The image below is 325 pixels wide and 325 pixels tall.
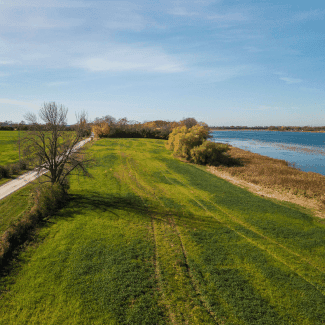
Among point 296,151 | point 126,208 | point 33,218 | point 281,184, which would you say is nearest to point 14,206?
point 33,218

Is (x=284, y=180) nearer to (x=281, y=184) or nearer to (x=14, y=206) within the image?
(x=281, y=184)

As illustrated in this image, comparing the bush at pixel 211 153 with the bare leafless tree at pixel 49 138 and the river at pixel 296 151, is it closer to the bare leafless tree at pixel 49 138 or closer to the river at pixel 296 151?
the river at pixel 296 151

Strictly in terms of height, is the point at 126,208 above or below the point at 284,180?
below

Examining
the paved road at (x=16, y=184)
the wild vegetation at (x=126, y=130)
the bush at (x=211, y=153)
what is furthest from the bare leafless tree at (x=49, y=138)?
the wild vegetation at (x=126, y=130)

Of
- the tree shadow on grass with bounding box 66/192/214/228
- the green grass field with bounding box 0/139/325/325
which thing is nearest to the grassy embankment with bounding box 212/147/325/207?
the green grass field with bounding box 0/139/325/325

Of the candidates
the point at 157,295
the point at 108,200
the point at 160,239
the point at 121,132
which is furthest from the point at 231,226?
the point at 121,132

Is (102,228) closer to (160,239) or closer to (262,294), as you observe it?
(160,239)

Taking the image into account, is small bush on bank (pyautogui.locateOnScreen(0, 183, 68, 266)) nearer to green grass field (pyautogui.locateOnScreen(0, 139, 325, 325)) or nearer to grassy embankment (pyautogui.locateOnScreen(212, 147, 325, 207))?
green grass field (pyautogui.locateOnScreen(0, 139, 325, 325))
